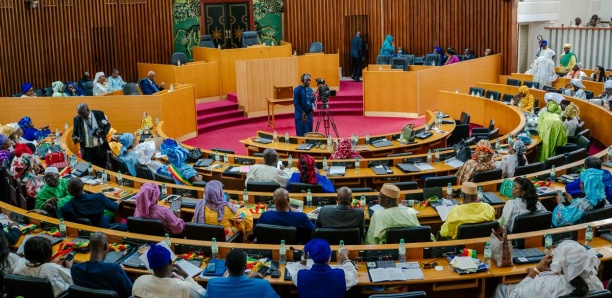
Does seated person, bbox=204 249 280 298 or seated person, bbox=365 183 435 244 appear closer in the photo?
seated person, bbox=204 249 280 298

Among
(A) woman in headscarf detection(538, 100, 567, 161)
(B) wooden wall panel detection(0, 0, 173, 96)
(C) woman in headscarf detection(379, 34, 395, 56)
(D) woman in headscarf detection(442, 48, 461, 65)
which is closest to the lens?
(A) woman in headscarf detection(538, 100, 567, 161)

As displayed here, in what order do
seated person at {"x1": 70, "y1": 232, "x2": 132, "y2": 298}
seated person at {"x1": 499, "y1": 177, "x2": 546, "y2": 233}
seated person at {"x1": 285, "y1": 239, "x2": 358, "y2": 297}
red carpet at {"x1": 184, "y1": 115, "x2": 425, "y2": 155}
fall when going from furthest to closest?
1. red carpet at {"x1": 184, "y1": 115, "x2": 425, "y2": 155}
2. seated person at {"x1": 499, "y1": 177, "x2": 546, "y2": 233}
3. seated person at {"x1": 70, "y1": 232, "x2": 132, "y2": 298}
4. seated person at {"x1": 285, "y1": 239, "x2": 358, "y2": 297}

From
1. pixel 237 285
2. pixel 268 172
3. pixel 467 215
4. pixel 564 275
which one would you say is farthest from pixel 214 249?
pixel 564 275

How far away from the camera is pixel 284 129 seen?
55.3ft

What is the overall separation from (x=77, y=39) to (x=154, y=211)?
1204 centimetres

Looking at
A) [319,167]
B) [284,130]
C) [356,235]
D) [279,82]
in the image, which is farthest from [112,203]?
[279,82]

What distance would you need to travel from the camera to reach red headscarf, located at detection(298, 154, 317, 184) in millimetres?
9223

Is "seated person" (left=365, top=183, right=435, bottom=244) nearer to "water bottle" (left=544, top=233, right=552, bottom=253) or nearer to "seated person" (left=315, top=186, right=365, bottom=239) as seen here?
"seated person" (left=315, top=186, right=365, bottom=239)

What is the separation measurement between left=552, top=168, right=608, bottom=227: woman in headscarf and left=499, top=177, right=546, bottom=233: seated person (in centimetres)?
30

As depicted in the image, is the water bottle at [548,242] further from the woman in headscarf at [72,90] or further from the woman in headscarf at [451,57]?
the woman in headscarf at [451,57]

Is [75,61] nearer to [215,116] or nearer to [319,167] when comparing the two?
[215,116]

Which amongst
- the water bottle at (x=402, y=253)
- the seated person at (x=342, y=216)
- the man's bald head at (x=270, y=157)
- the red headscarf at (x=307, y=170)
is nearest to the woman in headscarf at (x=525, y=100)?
the red headscarf at (x=307, y=170)

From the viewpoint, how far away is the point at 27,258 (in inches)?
238

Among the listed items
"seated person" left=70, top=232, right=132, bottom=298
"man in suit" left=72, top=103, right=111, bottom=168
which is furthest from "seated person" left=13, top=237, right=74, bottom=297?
"man in suit" left=72, top=103, right=111, bottom=168
